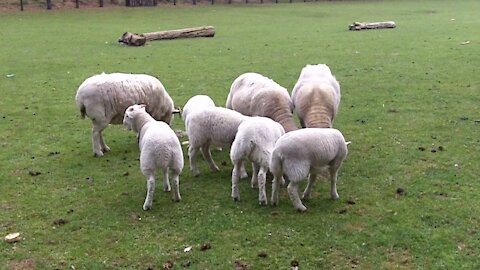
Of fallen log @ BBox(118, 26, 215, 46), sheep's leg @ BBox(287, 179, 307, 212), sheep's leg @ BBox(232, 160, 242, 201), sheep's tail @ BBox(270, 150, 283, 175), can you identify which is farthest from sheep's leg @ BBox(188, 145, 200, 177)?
fallen log @ BBox(118, 26, 215, 46)

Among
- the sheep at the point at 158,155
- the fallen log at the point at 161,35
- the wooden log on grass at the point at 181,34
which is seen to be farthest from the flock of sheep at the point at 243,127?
the wooden log on grass at the point at 181,34

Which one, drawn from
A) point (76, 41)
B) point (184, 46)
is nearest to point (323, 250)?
point (184, 46)

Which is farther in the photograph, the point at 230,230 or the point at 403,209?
the point at 403,209

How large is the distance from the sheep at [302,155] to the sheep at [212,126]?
1047mm

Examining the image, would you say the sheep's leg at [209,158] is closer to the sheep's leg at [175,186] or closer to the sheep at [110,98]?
the sheep's leg at [175,186]

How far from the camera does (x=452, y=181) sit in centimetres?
679

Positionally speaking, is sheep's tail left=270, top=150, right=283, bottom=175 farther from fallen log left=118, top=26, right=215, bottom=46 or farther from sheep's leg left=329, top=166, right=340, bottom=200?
fallen log left=118, top=26, right=215, bottom=46

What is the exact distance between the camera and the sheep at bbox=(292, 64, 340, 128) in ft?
24.1

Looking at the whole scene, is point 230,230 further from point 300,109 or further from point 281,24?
point 281,24

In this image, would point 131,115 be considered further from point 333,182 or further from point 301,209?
point 333,182

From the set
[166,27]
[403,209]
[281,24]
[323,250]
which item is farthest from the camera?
[281,24]

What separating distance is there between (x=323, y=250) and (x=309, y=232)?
0.36 meters

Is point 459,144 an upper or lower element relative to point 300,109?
lower

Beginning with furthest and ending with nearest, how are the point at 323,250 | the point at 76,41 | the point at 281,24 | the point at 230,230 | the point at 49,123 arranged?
the point at 281,24 < the point at 76,41 < the point at 49,123 < the point at 230,230 < the point at 323,250
